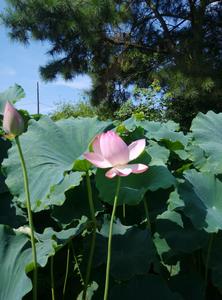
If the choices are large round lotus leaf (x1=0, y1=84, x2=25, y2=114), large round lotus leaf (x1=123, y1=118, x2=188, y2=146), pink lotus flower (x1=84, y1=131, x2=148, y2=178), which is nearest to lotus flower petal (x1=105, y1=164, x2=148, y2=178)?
pink lotus flower (x1=84, y1=131, x2=148, y2=178)

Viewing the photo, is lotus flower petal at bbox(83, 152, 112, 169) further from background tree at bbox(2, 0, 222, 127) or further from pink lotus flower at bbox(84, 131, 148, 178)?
background tree at bbox(2, 0, 222, 127)

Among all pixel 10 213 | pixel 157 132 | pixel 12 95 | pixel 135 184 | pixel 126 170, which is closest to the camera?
pixel 126 170

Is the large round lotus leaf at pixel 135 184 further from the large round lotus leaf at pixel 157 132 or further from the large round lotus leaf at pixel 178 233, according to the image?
the large round lotus leaf at pixel 157 132

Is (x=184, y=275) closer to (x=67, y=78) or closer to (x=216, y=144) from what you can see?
(x=216, y=144)

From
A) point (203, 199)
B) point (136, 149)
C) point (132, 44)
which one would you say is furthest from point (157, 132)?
point (132, 44)

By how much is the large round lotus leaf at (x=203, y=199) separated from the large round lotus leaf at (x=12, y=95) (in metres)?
0.48

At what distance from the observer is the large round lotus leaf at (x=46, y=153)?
0.67m

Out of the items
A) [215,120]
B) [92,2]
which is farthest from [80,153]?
[92,2]

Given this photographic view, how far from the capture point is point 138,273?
671 mm

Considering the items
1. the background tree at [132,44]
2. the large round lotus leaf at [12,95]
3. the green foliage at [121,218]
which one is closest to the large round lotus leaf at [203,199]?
the green foliage at [121,218]

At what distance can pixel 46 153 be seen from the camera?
2.38 feet

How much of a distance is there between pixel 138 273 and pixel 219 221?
0.14 metres

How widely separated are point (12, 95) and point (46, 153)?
39 centimetres

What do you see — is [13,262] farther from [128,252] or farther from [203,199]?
[203,199]
